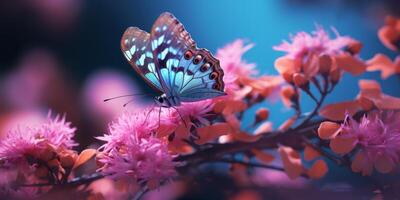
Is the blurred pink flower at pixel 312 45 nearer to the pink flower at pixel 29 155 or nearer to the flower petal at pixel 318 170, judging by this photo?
the flower petal at pixel 318 170

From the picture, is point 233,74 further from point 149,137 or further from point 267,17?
point 267,17

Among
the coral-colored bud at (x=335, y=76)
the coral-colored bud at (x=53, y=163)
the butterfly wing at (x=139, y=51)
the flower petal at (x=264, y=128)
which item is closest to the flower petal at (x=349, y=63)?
the coral-colored bud at (x=335, y=76)

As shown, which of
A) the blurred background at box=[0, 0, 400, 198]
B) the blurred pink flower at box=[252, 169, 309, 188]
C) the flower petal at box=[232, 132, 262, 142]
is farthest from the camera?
the blurred background at box=[0, 0, 400, 198]

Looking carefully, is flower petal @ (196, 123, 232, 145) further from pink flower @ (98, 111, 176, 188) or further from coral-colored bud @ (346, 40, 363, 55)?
coral-colored bud @ (346, 40, 363, 55)

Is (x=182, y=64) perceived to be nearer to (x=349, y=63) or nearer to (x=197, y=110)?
(x=197, y=110)

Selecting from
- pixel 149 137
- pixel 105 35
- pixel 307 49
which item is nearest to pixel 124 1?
pixel 105 35

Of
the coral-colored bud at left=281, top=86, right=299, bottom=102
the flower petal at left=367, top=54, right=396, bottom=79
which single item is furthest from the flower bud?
the flower petal at left=367, top=54, right=396, bottom=79
